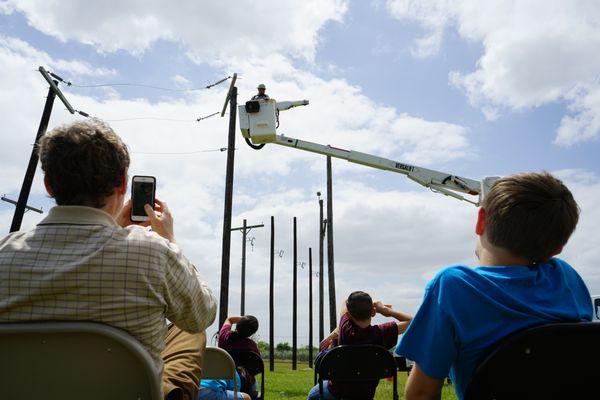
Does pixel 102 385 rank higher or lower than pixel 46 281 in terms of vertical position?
lower

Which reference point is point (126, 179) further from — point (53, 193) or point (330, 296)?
point (330, 296)

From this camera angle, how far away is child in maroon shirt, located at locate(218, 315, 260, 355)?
540 centimetres

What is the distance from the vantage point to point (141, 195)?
6.63 feet

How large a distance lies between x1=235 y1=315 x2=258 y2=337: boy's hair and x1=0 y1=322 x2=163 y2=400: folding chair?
4178 millimetres

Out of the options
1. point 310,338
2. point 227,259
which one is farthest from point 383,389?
point 310,338

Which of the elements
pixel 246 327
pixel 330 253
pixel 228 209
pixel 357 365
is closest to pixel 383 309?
pixel 357 365

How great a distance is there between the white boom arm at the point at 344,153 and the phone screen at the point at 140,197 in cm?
699

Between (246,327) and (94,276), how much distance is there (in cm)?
420

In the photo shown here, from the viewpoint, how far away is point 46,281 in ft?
4.98

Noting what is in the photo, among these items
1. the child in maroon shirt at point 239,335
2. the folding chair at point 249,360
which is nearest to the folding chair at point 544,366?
the folding chair at point 249,360

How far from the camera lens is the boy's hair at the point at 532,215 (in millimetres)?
1571

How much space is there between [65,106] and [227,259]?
248 inches

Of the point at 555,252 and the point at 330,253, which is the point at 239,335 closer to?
the point at 555,252

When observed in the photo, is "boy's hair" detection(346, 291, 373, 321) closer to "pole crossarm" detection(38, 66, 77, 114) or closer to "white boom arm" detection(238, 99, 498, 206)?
"white boom arm" detection(238, 99, 498, 206)
